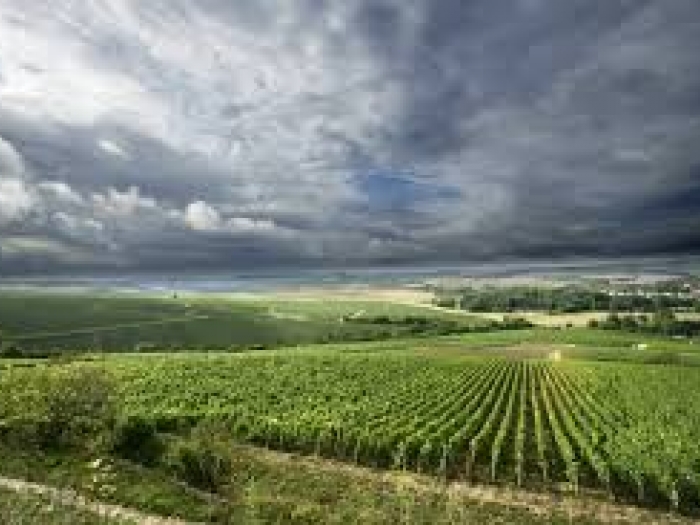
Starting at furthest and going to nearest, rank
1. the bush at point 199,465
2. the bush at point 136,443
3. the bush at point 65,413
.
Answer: the bush at point 65,413
the bush at point 136,443
the bush at point 199,465

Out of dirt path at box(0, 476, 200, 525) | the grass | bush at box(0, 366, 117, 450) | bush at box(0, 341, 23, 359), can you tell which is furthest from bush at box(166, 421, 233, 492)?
bush at box(0, 341, 23, 359)

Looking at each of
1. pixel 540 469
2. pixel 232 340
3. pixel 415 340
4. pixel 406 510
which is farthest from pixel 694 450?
pixel 232 340

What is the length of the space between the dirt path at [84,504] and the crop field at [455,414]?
15.2 meters

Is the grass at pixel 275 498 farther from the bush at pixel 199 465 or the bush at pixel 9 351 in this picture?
the bush at pixel 9 351

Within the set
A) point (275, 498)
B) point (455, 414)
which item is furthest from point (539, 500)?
point (455, 414)

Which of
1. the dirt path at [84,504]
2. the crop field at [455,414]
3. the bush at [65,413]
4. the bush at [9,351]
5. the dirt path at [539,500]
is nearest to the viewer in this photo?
the dirt path at [84,504]

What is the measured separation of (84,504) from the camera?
2948 cm

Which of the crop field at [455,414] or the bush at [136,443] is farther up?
the bush at [136,443]

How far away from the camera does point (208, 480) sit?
36.7 m

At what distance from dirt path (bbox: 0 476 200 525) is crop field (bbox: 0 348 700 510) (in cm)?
1521

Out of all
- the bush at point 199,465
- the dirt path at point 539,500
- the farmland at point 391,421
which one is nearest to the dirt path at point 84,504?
the farmland at point 391,421

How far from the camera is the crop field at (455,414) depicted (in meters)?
42.7

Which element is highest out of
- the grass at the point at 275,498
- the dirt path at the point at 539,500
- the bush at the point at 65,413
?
the bush at the point at 65,413

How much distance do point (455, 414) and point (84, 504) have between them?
38944mm
